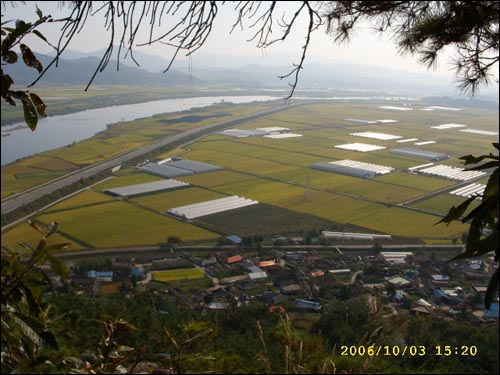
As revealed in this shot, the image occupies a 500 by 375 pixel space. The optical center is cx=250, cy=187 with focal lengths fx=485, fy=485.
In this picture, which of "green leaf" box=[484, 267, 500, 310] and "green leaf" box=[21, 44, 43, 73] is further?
"green leaf" box=[21, 44, 43, 73]

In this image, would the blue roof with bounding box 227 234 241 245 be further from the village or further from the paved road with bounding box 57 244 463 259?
the paved road with bounding box 57 244 463 259

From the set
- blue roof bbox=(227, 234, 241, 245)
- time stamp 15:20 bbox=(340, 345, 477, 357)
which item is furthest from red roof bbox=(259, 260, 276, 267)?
time stamp 15:20 bbox=(340, 345, 477, 357)

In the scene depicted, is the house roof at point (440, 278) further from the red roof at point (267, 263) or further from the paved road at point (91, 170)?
the paved road at point (91, 170)

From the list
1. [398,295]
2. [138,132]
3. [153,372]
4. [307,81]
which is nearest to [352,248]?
[398,295]

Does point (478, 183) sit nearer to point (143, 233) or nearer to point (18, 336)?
point (143, 233)

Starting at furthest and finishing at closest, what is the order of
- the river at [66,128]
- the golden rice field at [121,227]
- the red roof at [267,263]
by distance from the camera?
the river at [66,128] → the golden rice field at [121,227] → the red roof at [267,263]

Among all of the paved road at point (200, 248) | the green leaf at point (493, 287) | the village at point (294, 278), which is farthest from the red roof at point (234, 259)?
the green leaf at point (493, 287)

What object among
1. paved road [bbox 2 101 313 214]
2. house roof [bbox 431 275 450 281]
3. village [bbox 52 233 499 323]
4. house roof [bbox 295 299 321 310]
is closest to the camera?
house roof [bbox 295 299 321 310]
